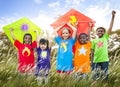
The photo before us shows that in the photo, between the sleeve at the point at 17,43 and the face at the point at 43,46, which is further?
the sleeve at the point at 17,43

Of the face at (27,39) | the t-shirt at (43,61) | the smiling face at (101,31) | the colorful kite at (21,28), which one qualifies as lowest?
the t-shirt at (43,61)

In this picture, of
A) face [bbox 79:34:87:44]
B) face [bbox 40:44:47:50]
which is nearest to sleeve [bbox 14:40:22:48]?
face [bbox 40:44:47:50]

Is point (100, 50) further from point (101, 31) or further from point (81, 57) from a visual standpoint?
point (81, 57)

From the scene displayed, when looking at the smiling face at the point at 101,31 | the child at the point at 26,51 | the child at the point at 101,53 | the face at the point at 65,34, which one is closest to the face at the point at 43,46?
the child at the point at 26,51

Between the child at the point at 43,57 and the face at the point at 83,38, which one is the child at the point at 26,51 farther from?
the face at the point at 83,38

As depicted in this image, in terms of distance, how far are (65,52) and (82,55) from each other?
411 millimetres

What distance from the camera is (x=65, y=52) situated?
936 centimetres

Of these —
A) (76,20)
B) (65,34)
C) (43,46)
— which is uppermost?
(76,20)

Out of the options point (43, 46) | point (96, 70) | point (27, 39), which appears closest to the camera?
point (43, 46)

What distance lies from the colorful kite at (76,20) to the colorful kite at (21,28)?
0.65m

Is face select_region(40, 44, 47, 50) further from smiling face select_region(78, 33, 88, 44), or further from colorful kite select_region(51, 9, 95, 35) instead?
colorful kite select_region(51, 9, 95, 35)

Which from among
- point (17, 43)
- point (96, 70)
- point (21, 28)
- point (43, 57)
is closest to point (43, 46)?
point (43, 57)

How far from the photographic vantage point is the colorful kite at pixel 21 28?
32.3 feet

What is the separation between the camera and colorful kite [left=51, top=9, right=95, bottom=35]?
9.98m
